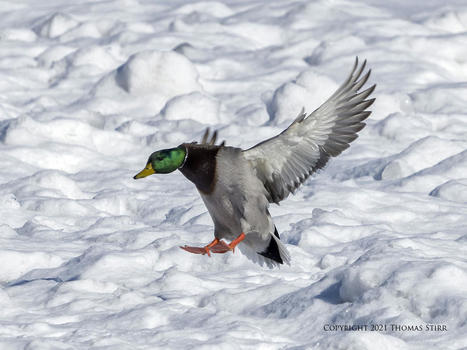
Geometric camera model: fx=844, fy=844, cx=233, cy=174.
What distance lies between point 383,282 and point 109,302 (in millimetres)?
1465

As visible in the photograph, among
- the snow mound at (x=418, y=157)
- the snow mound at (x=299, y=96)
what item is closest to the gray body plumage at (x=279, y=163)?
the snow mound at (x=418, y=157)

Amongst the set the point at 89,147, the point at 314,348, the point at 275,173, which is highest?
the point at 275,173

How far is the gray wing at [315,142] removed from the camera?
421 cm

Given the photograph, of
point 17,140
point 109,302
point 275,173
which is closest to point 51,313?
point 109,302

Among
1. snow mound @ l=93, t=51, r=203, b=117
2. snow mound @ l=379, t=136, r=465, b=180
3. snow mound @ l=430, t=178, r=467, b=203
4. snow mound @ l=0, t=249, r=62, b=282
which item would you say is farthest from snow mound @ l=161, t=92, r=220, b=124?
snow mound @ l=0, t=249, r=62, b=282

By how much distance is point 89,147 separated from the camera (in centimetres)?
794

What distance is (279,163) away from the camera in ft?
13.9

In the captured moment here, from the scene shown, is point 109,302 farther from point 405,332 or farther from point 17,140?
point 17,140

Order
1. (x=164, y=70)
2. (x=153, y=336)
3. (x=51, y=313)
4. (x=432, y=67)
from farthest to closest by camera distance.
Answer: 1. (x=432, y=67)
2. (x=164, y=70)
3. (x=51, y=313)
4. (x=153, y=336)

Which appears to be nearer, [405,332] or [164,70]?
[405,332]

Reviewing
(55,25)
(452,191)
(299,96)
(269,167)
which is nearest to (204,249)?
(269,167)

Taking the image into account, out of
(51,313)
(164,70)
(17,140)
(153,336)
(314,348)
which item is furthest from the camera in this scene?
(164,70)

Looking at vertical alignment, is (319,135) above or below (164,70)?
above

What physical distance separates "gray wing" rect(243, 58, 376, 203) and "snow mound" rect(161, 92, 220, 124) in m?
4.35
